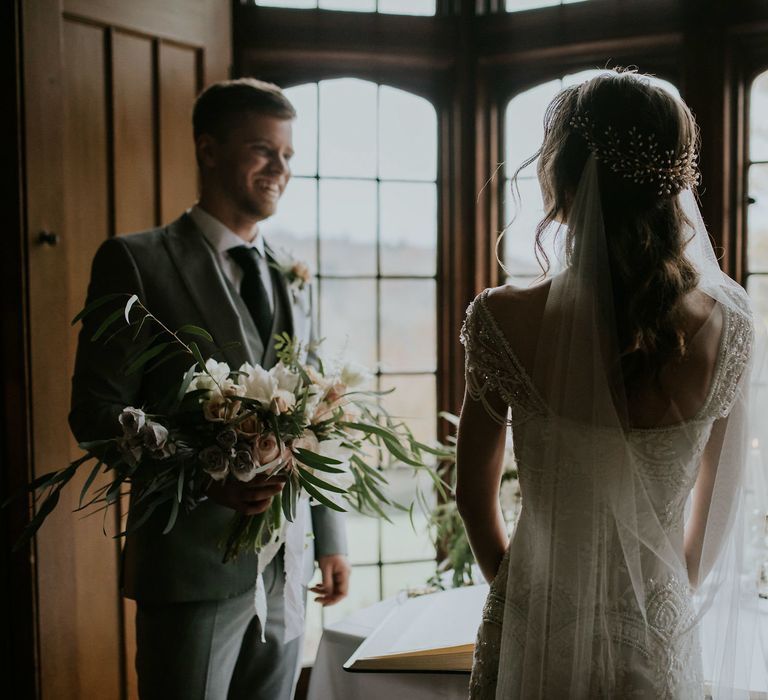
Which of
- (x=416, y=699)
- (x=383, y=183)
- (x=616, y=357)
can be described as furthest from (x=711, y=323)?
(x=383, y=183)

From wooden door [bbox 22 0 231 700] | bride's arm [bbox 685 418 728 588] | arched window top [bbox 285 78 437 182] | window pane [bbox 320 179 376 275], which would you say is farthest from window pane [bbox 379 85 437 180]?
bride's arm [bbox 685 418 728 588]

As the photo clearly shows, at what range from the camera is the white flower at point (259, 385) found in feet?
4.98

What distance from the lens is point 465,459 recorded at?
133 cm

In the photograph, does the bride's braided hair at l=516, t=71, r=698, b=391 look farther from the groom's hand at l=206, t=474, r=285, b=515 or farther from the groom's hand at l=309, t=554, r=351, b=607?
the groom's hand at l=309, t=554, r=351, b=607

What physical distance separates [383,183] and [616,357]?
1779mm

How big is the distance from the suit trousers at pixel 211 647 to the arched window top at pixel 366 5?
1.88 meters

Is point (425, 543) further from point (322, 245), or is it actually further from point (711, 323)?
point (711, 323)

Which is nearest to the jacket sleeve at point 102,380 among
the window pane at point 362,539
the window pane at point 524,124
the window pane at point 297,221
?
the window pane at point 297,221

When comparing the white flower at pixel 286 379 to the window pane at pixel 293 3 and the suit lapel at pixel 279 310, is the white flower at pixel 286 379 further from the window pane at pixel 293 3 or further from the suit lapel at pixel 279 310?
the window pane at pixel 293 3

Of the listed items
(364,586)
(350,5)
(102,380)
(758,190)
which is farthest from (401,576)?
(350,5)

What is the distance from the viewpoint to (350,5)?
2.69 metres

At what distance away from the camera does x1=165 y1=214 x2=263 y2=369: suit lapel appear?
5.85 ft

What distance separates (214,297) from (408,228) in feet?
3.91

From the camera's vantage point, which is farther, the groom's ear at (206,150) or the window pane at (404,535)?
the window pane at (404,535)
